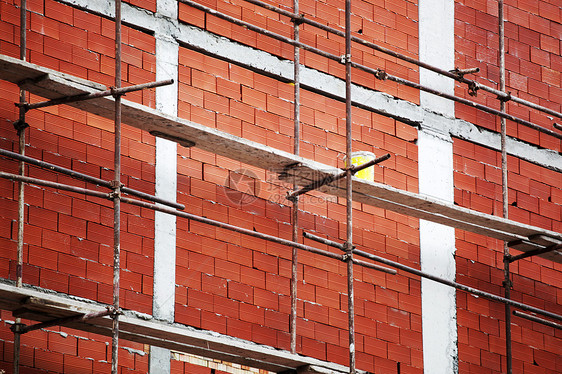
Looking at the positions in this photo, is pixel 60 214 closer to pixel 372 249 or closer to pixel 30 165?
pixel 30 165

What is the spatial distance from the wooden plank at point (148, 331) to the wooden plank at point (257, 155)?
133cm

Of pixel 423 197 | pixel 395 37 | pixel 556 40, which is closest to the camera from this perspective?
pixel 423 197

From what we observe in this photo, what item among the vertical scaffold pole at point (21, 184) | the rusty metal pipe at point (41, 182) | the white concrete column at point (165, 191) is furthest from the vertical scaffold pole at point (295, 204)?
Result: the vertical scaffold pole at point (21, 184)

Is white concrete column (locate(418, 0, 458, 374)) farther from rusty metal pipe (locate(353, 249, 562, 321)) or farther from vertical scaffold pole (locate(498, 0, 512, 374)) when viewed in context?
rusty metal pipe (locate(353, 249, 562, 321))

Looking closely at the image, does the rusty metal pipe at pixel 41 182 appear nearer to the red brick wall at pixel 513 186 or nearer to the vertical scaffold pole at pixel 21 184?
the vertical scaffold pole at pixel 21 184

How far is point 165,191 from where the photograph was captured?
843 centimetres

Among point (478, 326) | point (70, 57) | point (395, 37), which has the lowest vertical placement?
point (478, 326)

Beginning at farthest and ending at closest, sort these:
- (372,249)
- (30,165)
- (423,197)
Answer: (372,249) < (423,197) < (30,165)

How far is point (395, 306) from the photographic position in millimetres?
9500

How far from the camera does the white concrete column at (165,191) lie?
8180 mm

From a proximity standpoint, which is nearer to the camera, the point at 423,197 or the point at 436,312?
the point at 423,197

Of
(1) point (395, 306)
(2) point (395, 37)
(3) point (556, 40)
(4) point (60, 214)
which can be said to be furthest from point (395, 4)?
(4) point (60, 214)

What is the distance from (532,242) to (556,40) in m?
2.73

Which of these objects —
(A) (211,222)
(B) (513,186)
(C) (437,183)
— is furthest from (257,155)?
(B) (513,186)
